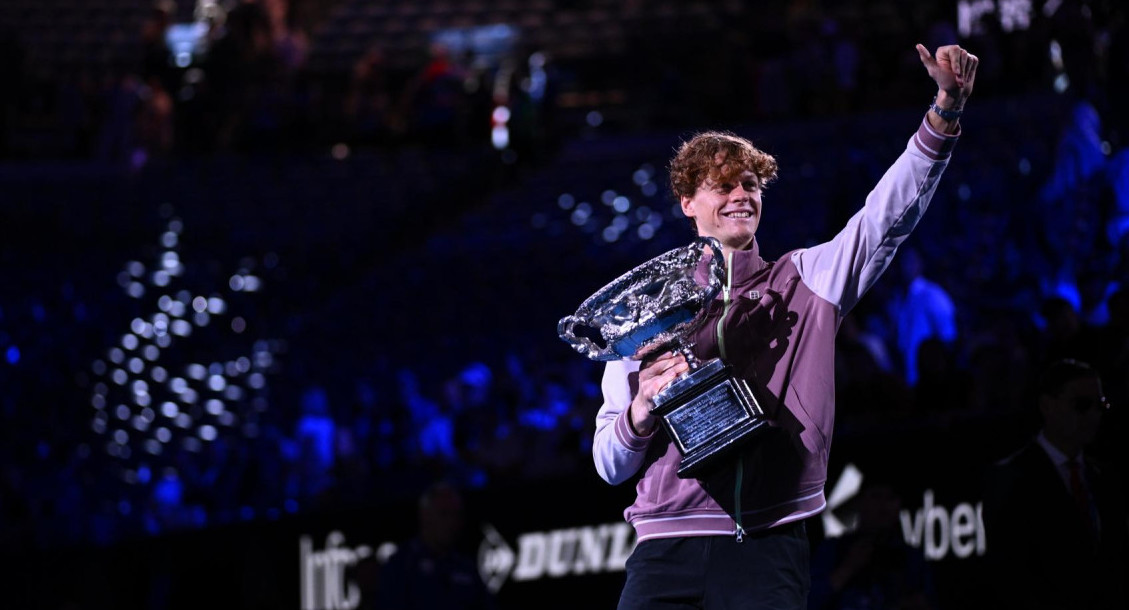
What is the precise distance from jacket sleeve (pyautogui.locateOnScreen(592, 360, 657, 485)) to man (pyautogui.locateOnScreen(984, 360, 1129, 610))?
174 centimetres

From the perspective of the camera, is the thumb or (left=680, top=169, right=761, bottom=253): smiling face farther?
(left=680, top=169, right=761, bottom=253): smiling face

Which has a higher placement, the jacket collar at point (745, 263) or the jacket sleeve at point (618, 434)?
the jacket collar at point (745, 263)

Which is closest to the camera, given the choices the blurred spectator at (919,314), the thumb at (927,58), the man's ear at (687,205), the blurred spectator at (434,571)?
the thumb at (927,58)

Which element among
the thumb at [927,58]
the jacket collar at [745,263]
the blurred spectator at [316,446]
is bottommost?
the blurred spectator at [316,446]

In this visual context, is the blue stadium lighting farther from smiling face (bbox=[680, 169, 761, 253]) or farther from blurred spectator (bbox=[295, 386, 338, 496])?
smiling face (bbox=[680, 169, 761, 253])

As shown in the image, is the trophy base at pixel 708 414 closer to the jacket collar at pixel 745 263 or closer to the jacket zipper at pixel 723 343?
the jacket zipper at pixel 723 343

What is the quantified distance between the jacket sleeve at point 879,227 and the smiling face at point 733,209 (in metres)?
0.13

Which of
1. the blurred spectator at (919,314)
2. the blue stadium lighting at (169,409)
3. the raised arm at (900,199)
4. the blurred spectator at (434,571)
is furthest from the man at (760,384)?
the blue stadium lighting at (169,409)

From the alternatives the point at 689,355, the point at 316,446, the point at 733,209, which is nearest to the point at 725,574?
the point at 689,355

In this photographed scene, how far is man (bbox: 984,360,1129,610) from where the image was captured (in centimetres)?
464

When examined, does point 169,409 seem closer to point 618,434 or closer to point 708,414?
point 618,434

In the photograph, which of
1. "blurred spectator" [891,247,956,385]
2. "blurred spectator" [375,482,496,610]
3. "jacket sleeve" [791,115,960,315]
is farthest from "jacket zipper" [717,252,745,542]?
"blurred spectator" [891,247,956,385]

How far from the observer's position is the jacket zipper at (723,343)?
3203mm

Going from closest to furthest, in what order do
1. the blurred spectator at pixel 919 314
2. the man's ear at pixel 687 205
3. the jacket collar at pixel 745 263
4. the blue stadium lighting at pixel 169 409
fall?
the jacket collar at pixel 745 263
the man's ear at pixel 687 205
the blurred spectator at pixel 919 314
the blue stadium lighting at pixel 169 409
